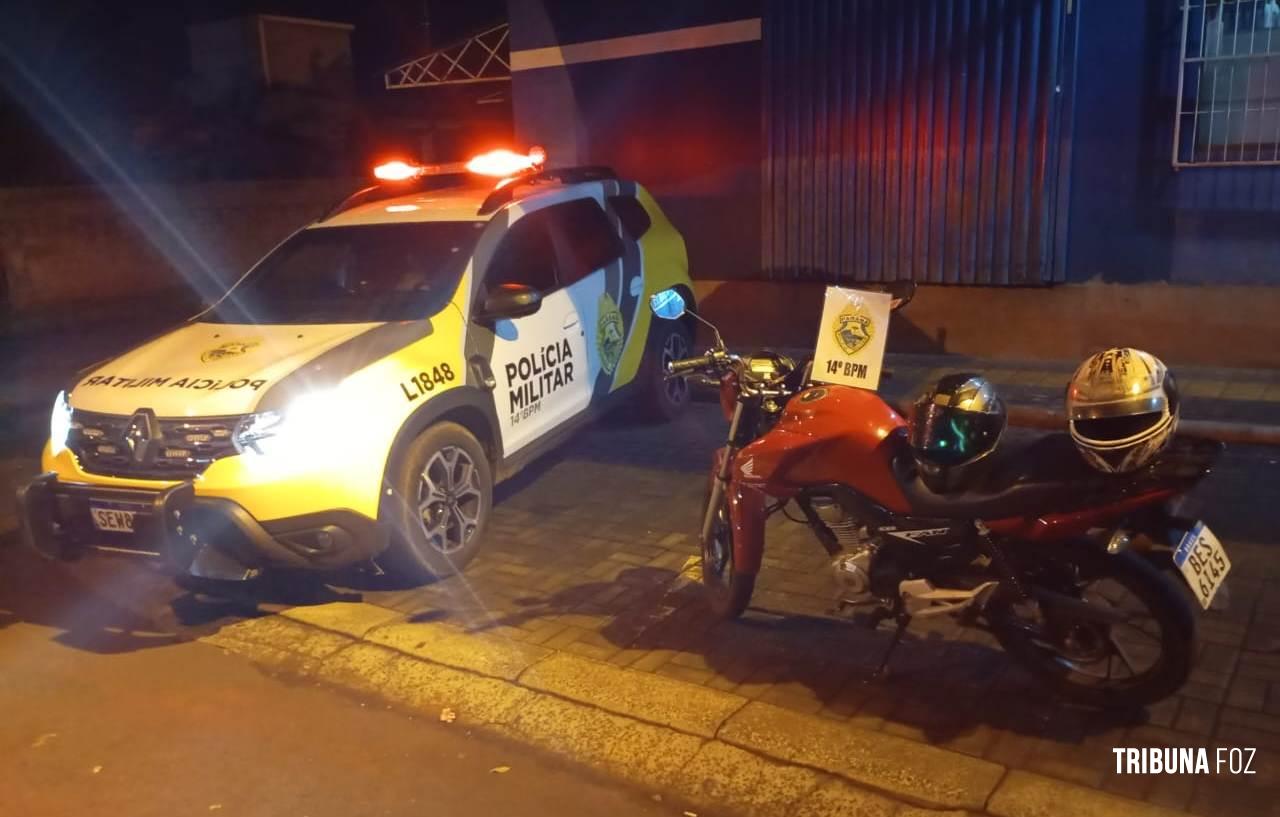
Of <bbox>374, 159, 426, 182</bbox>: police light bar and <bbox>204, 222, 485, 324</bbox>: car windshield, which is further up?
<bbox>374, 159, 426, 182</bbox>: police light bar

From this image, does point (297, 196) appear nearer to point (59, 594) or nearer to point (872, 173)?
point (872, 173)

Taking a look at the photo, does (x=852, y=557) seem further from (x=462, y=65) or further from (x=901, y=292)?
(x=462, y=65)

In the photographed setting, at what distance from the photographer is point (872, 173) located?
945 cm

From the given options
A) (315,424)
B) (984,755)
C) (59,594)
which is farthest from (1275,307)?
(59,594)

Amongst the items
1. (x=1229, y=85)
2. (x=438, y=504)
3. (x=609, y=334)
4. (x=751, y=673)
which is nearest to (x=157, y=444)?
(x=438, y=504)

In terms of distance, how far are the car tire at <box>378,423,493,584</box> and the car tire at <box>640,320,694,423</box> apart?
2057 millimetres

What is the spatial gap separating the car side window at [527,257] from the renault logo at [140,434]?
6.27 ft

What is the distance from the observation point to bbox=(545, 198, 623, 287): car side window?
666 cm

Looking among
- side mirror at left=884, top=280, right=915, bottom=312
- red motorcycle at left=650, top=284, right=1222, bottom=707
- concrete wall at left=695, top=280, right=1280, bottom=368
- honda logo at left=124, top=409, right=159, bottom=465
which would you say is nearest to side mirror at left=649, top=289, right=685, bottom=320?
red motorcycle at left=650, top=284, right=1222, bottom=707

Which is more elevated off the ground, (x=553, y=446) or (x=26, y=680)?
(x=553, y=446)

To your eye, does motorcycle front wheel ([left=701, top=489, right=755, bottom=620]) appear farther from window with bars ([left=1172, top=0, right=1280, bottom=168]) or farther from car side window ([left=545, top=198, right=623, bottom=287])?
window with bars ([left=1172, top=0, right=1280, bottom=168])

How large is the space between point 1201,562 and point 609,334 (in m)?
4.08

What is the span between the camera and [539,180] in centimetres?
670

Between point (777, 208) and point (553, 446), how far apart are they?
456 cm
